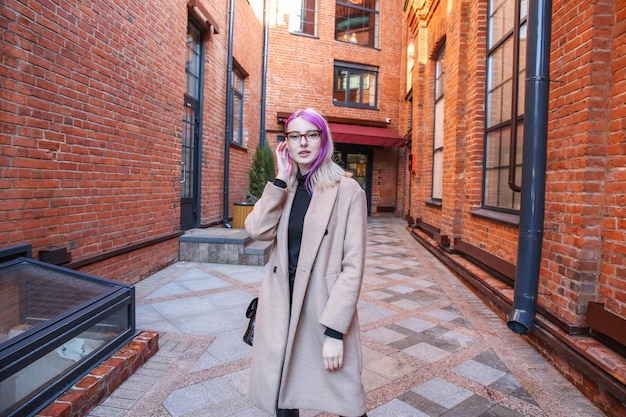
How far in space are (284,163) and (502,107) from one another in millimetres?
4431

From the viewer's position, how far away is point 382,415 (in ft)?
7.95

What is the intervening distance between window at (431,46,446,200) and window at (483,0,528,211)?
9.44ft

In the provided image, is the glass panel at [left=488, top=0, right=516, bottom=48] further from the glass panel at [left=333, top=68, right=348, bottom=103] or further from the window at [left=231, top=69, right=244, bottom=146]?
the glass panel at [left=333, top=68, right=348, bottom=103]

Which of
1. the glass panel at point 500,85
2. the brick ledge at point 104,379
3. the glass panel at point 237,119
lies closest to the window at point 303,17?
the glass panel at point 237,119

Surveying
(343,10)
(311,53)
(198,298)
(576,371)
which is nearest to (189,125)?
(198,298)

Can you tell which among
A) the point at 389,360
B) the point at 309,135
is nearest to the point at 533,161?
the point at 389,360

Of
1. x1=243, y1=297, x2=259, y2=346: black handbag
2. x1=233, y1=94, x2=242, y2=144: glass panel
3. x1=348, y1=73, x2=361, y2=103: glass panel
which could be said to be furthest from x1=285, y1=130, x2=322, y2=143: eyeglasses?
x1=348, y1=73, x2=361, y2=103: glass panel

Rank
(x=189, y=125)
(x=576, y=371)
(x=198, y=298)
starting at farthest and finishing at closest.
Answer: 1. (x=189, y=125)
2. (x=198, y=298)
3. (x=576, y=371)

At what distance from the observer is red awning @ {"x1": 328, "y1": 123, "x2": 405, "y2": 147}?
44.1 feet

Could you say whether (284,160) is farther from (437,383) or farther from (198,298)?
(198,298)

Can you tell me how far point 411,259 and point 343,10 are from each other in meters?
10.3

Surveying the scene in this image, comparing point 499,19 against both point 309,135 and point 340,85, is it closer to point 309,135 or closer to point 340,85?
point 309,135

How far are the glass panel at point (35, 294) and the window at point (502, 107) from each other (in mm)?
4179

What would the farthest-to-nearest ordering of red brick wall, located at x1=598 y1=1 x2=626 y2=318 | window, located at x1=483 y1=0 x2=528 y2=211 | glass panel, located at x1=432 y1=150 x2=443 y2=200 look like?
glass panel, located at x1=432 y1=150 x2=443 y2=200
window, located at x1=483 y1=0 x2=528 y2=211
red brick wall, located at x1=598 y1=1 x2=626 y2=318
